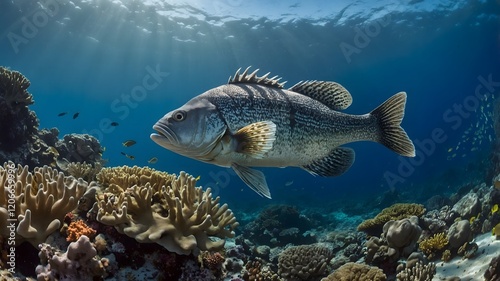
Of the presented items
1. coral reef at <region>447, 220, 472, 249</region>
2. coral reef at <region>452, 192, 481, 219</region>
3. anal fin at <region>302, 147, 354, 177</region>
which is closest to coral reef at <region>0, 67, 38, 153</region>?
anal fin at <region>302, 147, 354, 177</region>

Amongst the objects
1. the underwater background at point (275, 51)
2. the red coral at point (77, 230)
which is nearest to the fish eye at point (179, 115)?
the red coral at point (77, 230)

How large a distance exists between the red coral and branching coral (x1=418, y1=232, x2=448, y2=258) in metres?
6.69

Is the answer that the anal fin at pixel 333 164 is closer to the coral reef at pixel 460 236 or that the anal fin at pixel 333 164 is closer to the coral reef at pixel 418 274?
the coral reef at pixel 418 274

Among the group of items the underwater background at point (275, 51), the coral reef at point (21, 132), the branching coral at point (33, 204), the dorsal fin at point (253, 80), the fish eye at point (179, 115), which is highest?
the underwater background at point (275, 51)

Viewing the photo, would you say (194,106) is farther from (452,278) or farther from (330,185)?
(330,185)

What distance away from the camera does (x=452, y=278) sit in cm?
569

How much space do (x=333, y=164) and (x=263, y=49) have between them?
36343 mm

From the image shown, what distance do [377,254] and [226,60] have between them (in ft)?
133

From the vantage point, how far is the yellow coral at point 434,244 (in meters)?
7.20

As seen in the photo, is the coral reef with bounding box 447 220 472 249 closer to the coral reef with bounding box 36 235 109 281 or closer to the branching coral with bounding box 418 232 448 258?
the branching coral with bounding box 418 232 448 258

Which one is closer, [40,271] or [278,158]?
[40,271]

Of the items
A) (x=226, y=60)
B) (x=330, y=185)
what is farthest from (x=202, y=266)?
(x=330, y=185)

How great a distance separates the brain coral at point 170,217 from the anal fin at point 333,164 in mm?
1253

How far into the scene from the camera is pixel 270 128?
3352mm
